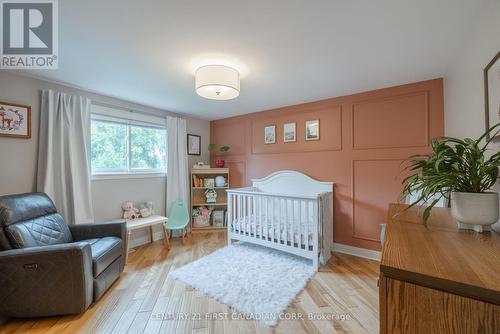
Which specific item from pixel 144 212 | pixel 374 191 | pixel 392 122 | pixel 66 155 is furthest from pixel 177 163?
pixel 392 122

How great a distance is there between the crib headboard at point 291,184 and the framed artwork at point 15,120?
9.75 ft

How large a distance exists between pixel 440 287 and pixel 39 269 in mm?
2408

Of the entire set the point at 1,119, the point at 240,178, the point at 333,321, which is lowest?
the point at 333,321

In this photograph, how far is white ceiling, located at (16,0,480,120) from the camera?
1.28m

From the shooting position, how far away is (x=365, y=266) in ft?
8.06

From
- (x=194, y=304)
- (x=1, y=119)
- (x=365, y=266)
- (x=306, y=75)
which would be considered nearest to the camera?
(x=194, y=304)

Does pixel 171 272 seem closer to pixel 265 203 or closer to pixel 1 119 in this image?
pixel 265 203

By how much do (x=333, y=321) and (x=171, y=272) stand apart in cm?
171

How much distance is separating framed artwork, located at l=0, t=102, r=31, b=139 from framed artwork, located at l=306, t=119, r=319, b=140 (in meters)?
3.46

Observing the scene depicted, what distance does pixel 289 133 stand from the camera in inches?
132

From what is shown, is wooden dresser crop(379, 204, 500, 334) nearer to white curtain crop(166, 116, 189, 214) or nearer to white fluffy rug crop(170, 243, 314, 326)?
white fluffy rug crop(170, 243, 314, 326)

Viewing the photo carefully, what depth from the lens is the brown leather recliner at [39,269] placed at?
5.05ft

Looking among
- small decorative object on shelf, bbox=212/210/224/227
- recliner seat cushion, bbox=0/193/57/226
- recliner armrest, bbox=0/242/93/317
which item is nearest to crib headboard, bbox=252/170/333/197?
small decorative object on shelf, bbox=212/210/224/227

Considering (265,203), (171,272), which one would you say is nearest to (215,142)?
(265,203)
